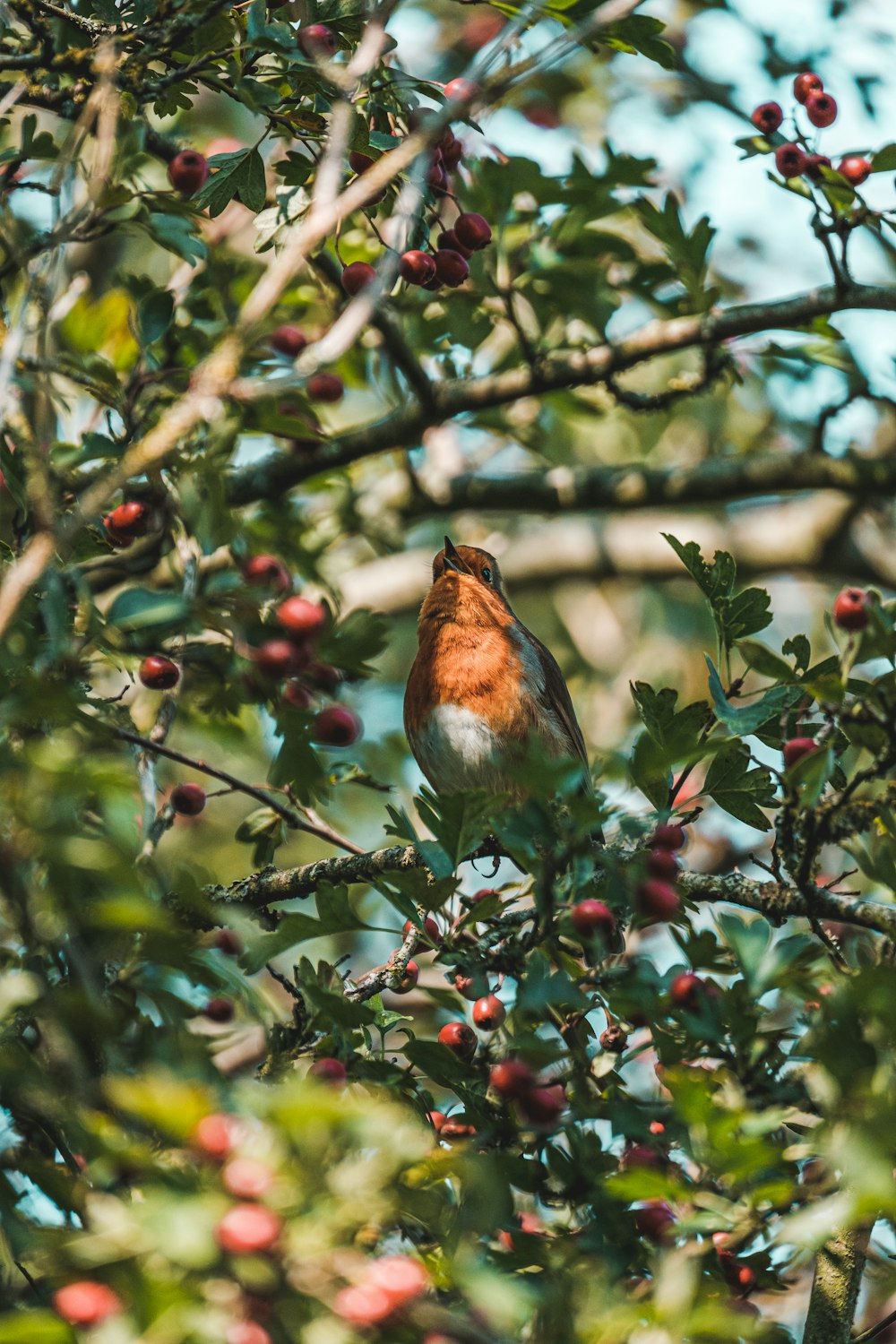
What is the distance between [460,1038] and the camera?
108 inches

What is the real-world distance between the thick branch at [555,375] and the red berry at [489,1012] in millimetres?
1963

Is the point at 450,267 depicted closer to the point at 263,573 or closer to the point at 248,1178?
the point at 263,573

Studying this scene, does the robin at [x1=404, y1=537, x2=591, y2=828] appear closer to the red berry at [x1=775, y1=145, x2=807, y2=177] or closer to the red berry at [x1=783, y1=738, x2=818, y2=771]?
the red berry at [x1=775, y1=145, x2=807, y2=177]

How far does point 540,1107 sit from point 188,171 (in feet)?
7.30

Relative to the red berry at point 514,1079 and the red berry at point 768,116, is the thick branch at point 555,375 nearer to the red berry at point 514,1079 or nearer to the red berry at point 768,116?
the red berry at point 768,116

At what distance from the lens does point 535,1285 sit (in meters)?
2.00

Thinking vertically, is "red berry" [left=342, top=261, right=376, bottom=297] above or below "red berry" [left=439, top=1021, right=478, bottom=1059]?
above

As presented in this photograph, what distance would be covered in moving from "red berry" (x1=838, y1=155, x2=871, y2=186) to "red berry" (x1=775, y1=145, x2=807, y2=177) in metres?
0.12

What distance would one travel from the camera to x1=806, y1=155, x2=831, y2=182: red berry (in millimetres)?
3512

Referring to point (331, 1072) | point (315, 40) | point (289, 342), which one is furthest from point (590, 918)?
point (289, 342)

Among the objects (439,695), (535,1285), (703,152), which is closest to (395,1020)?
(535,1285)

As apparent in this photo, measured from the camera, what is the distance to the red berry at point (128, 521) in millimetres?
3170

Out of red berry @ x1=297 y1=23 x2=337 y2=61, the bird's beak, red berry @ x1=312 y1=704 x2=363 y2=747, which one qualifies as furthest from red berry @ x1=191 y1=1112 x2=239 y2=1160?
the bird's beak

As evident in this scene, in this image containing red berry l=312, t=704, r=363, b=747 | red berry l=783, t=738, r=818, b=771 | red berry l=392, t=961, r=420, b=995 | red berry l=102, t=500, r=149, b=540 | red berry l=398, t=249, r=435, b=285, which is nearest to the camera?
red berry l=783, t=738, r=818, b=771
